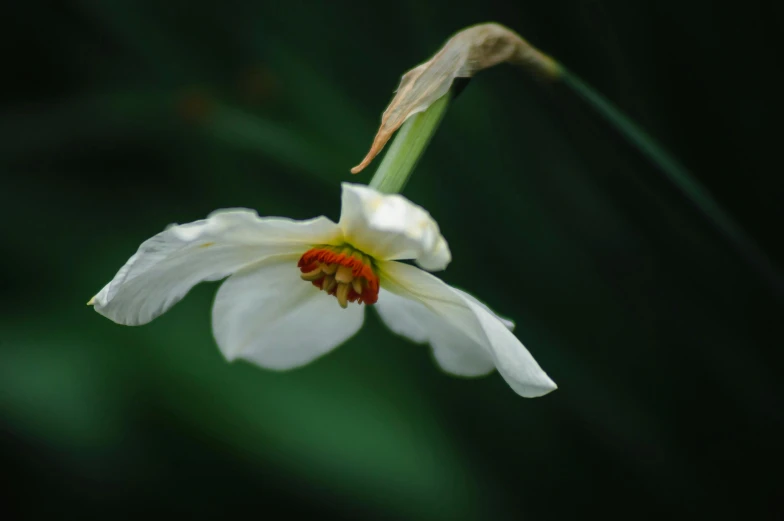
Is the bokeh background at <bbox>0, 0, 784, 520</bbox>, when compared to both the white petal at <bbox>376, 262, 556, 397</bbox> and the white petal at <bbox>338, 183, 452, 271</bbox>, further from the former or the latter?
the white petal at <bbox>338, 183, 452, 271</bbox>

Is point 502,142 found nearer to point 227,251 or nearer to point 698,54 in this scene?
point 698,54

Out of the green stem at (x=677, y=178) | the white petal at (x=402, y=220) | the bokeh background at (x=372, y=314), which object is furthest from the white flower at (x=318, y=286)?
the bokeh background at (x=372, y=314)

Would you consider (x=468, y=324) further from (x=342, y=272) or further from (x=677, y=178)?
(x=677, y=178)

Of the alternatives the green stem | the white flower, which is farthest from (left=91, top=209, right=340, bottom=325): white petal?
the green stem

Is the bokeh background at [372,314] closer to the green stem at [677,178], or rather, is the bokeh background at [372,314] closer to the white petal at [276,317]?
the green stem at [677,178]

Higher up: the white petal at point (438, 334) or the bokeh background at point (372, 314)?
the bokeh background at point (372, 314)

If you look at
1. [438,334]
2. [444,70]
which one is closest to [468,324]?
[438,334]

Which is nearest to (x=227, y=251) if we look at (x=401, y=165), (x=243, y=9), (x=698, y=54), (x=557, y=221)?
(x=401, y=165)
